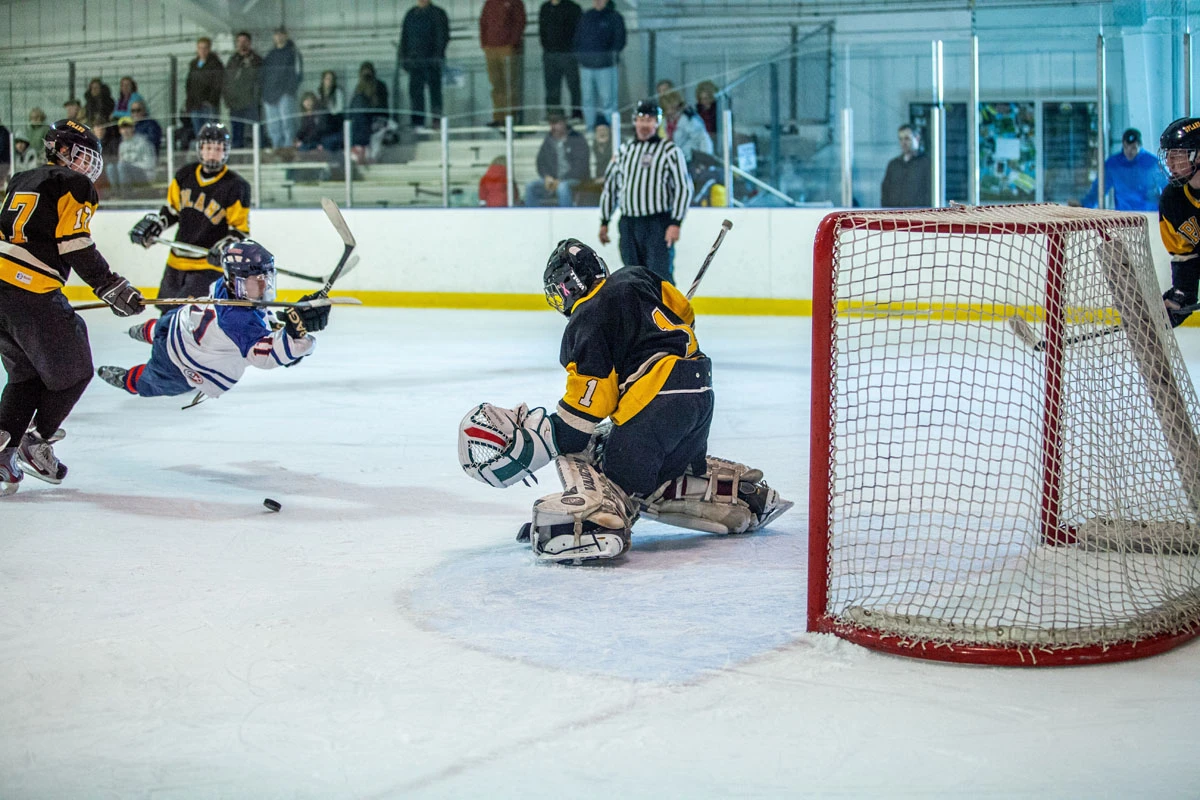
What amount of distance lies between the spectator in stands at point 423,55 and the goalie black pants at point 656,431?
721 centimetres

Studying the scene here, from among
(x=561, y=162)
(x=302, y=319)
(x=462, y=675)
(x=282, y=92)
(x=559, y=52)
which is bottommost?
(x=462, y=675)

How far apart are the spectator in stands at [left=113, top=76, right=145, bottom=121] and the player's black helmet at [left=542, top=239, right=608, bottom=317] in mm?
8510

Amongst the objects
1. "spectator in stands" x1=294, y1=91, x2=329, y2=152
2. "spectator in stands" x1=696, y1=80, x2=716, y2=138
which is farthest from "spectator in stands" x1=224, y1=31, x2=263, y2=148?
"spectator in stands" x1=696, y1=80, x2=716, y2=138

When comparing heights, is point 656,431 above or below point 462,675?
above

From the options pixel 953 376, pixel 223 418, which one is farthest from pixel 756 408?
pixel 223 418

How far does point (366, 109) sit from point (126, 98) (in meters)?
2.13

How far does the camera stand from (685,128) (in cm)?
926

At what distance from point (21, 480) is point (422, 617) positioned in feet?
6.38

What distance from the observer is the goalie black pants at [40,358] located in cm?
385

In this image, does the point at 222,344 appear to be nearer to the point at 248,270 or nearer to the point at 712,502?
the point at 248,270

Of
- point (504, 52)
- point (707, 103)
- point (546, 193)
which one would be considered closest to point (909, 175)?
point (707, 103)

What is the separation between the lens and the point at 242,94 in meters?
10.4

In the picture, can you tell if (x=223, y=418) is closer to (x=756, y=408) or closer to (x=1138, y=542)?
(x=756, y=408)

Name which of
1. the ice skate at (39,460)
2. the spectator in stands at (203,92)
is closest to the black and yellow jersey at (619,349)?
the ice skate at (39,460)
